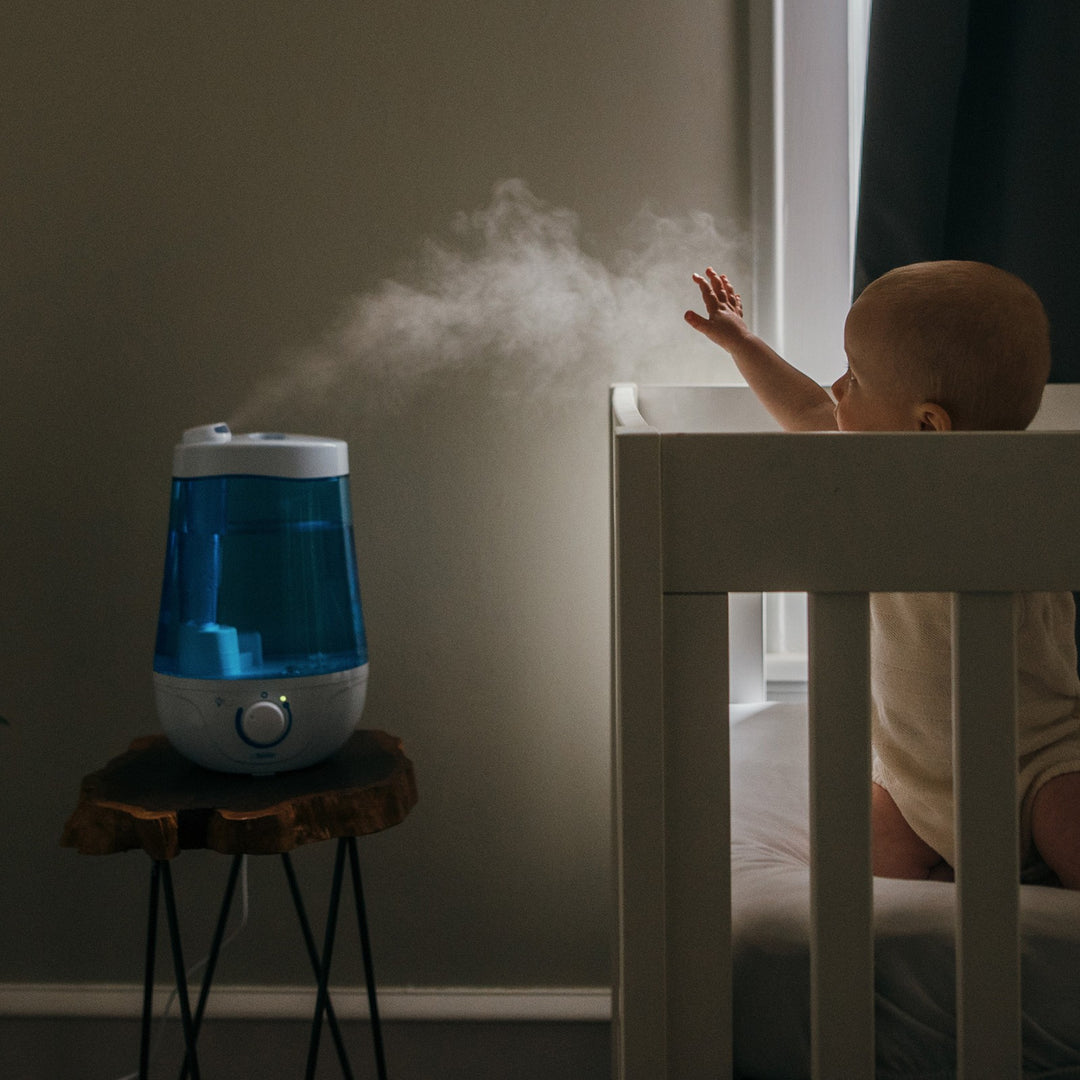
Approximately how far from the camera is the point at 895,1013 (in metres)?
0.62

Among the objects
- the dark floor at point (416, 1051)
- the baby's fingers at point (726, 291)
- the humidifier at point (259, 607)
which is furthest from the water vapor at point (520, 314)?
the dark floor at point (416, 1051)

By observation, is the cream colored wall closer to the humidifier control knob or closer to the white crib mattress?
the humidifier control knob

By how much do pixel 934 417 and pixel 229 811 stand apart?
27.9 inches

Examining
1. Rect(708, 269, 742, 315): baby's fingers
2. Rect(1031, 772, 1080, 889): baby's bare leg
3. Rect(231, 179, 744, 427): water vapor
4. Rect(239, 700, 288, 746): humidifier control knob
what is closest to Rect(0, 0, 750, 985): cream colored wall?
Rect(231, 179, 744, 427): water vapor

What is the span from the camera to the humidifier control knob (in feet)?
3.08

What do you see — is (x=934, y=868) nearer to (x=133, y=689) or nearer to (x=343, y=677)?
(x=343, y=677)

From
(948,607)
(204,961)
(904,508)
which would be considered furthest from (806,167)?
(204,961)

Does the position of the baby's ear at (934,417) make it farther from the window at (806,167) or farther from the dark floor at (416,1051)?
the dark floor at (416,1051)

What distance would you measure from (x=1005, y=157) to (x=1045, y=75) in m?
0.10

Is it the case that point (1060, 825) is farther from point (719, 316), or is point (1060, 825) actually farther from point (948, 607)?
point (719, 316)

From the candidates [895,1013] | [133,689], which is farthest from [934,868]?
[133,689]

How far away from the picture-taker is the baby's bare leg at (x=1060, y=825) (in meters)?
0.71

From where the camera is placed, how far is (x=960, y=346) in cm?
75

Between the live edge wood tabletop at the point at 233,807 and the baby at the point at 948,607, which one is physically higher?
the baby at the point at 948,607
